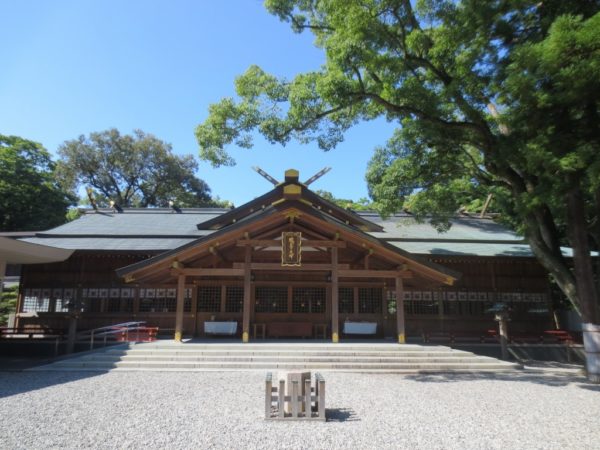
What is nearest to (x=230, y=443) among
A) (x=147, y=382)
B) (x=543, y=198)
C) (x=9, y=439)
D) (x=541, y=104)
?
(x=9, y=439)

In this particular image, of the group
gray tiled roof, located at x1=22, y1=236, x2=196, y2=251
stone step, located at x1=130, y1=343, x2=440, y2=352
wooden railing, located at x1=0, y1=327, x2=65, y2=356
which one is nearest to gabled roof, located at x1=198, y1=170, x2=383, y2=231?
gray tiled roof, located at x1=22, y1=236, x2=196, y2=251

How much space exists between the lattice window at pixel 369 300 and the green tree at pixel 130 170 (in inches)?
980

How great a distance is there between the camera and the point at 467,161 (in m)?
12.6

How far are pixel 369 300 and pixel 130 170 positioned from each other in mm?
29048

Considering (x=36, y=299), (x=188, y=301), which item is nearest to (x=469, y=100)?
(x=188, y=301)

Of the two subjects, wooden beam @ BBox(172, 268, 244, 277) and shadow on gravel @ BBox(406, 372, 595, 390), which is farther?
wooden beam @ BBox(172, 268, 244, 277)

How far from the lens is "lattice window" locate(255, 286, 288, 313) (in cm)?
1454

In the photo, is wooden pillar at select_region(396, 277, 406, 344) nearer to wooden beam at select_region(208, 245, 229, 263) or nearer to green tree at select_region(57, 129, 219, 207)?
wooden beam at select_region(208, 245, 229, 263)

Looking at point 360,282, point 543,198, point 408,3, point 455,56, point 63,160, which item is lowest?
point 360,282

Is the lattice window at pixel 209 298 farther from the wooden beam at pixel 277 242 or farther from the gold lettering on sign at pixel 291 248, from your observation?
the gold lettering on sign at pixel 291 248

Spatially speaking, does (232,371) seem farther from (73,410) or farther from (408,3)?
(408,3)

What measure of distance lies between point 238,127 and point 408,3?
5.74m

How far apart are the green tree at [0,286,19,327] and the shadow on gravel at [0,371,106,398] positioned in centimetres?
1058

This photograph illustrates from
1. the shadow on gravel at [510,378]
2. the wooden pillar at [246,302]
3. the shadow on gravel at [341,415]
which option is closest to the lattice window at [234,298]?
the wooden pillar at [246,302]
